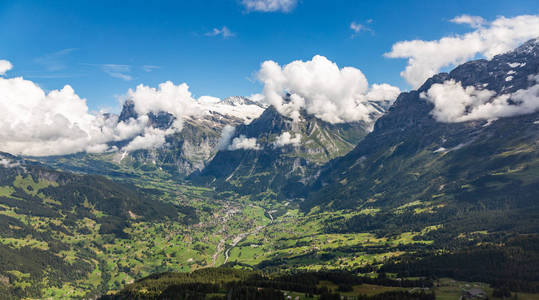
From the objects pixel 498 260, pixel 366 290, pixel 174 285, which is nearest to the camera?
pixel 366 290

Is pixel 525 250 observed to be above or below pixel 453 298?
above

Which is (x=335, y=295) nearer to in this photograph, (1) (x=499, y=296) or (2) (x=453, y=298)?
(2) (x=453, y=298)

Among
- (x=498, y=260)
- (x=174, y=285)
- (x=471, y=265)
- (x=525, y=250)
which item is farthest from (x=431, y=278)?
(x=174, y=285)

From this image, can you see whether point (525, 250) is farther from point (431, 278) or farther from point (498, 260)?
point (431, 278)

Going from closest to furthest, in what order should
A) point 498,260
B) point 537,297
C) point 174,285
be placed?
1. point 537,297
2. point 174,285
3. point 498,260

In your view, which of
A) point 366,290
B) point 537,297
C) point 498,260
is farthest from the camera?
point 498,260

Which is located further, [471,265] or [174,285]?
[471,265]

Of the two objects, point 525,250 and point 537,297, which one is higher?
point 525,250

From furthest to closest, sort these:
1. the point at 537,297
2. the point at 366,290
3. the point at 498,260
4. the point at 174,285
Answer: the point at 498,260, the point at 174,285, the point at 366,290, the point at 537,297

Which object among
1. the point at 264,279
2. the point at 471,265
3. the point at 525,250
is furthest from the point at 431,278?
the point at 264,279
